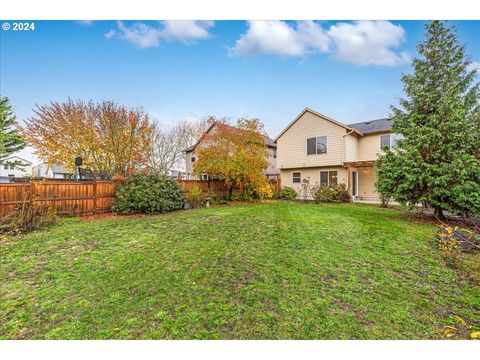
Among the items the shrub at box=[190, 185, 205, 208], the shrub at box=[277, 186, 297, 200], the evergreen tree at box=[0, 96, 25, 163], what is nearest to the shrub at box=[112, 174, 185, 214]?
the shrub at box=[190, 185, 205, 208]

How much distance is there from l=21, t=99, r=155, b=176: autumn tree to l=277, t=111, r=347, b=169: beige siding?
10.3 m

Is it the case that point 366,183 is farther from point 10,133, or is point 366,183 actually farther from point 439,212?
point 10,133

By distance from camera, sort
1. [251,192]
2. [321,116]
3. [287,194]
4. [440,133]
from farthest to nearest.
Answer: [287,194]
[321,116]
[251,192]
[440,133]

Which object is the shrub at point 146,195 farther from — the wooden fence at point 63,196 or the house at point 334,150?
the house at point 334,150

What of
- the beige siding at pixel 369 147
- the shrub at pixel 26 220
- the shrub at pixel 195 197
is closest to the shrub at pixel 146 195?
the shrub at pixel 195 197

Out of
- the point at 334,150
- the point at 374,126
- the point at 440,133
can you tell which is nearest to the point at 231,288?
the point at 440,133

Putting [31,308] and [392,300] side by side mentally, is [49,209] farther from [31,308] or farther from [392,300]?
[392,300]

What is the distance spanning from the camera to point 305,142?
1584 cm

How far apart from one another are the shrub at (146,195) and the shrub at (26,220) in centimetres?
251

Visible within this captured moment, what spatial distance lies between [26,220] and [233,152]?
29.0 ft

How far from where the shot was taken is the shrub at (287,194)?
15508 mm

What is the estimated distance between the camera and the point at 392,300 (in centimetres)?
280
